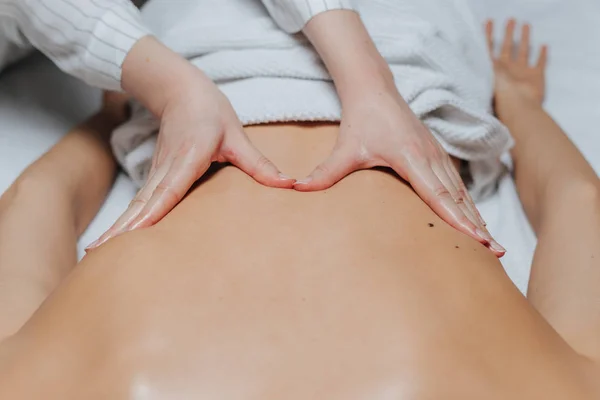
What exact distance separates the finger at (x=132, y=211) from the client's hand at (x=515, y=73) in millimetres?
601

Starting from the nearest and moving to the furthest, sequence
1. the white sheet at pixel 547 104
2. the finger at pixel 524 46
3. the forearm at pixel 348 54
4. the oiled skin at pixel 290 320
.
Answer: the oiled skin at pixel 290 320, the forearm at pixel 348 54, the white sheet at pixel 547 104, the finger at pixel 524 46

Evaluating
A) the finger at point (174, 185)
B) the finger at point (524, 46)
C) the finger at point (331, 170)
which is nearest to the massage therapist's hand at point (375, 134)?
the finger at point (331, 170)

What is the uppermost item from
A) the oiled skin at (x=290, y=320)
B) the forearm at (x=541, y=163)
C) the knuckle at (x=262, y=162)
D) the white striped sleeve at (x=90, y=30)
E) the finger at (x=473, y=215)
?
the white striped sleeve at (x=90, y=30)

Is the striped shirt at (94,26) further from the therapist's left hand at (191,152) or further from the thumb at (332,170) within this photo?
the thumb at (332,170)

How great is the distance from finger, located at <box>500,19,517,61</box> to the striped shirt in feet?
1.55

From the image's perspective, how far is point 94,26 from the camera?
0.87m

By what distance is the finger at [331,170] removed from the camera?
719 mm

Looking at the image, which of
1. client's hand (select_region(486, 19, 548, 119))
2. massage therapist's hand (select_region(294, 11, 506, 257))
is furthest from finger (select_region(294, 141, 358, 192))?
client's hand (select_region(486, 19, 548, 119))

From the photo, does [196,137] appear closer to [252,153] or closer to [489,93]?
[252,153]

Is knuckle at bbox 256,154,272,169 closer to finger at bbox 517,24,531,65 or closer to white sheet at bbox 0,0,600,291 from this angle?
white sheet at bbox 0,0,600,291

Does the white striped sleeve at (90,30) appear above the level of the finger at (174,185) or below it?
above

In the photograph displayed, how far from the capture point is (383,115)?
80 centimetres

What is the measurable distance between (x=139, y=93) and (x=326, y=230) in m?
0.36

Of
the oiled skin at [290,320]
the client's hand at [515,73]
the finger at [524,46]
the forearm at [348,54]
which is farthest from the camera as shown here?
the finger at [524,46]
